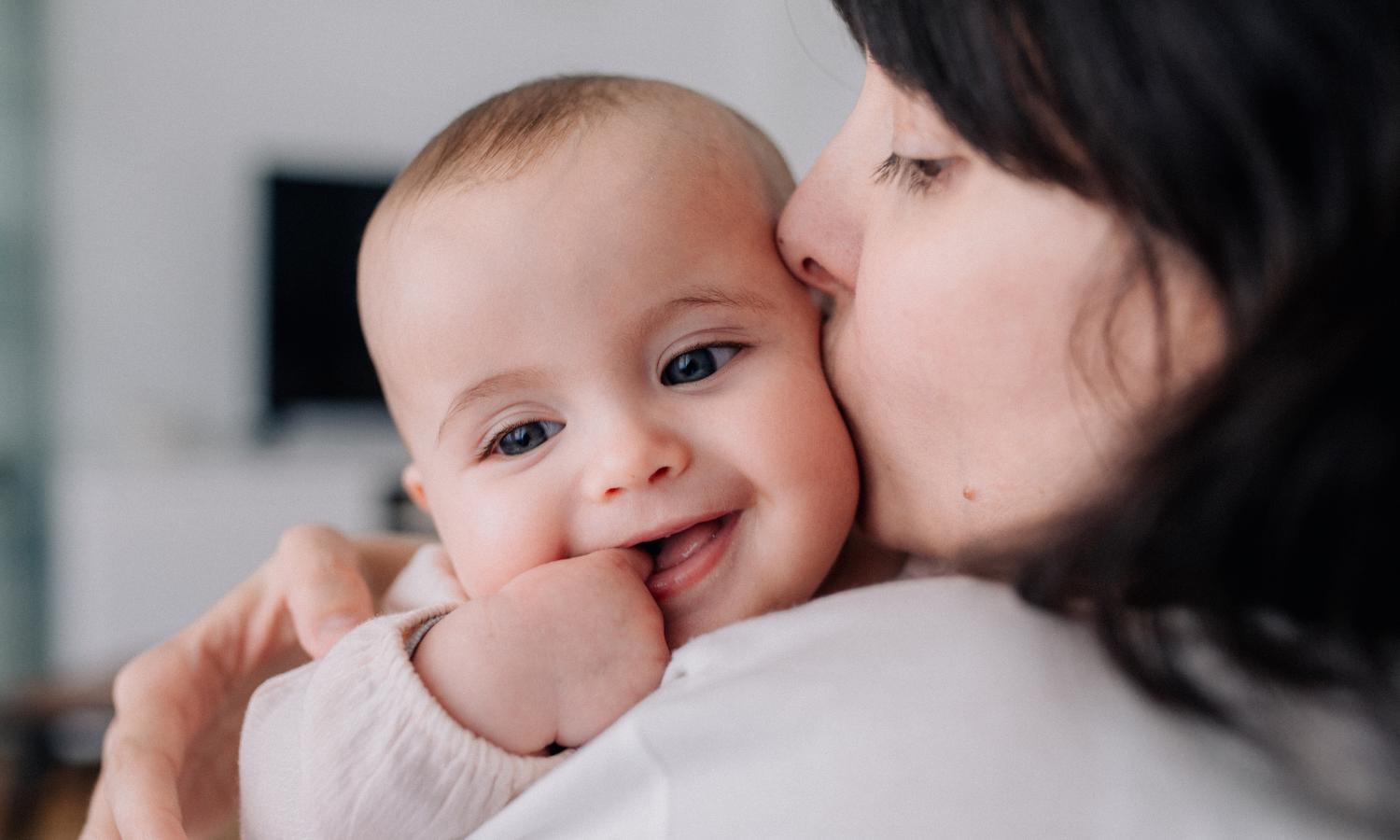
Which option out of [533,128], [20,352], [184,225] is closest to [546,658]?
[533,128]

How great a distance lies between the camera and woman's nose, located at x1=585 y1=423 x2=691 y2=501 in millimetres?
829

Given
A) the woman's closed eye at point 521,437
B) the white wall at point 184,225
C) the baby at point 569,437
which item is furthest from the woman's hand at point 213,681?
Result: the white wall at point 184,225

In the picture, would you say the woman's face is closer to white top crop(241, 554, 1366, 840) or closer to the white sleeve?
white top crop(241, 554, 1366, 840)

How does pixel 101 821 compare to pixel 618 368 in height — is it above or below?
below

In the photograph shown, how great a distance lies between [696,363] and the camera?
92 centimetres

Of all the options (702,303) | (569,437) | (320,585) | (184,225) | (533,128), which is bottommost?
(184,225)

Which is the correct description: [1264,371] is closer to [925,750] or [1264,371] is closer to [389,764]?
[925,750]

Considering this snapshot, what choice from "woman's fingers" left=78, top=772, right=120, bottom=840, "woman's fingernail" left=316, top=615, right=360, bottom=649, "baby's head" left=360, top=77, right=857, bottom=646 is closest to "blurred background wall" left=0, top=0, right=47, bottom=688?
"woman's fingers" left=78, top=772, right=120, bottom=840

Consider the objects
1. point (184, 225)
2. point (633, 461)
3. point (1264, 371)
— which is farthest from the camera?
point (184, 225)

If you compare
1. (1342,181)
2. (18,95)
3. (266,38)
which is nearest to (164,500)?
(18,95)

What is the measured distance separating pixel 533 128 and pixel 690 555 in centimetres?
41

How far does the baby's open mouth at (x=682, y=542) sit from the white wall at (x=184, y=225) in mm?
3536

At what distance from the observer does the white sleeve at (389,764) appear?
2.30 ft

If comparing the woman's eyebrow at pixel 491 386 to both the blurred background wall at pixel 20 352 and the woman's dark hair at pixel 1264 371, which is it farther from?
the blurred background wall at pixel 20 352
